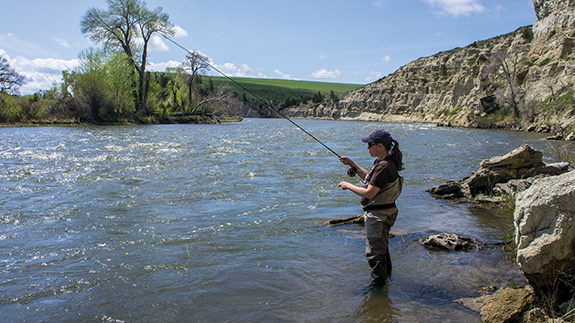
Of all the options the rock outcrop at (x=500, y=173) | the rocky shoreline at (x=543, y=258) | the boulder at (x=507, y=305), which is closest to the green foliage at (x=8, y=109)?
the rock outcrop at (x=500, y=173)

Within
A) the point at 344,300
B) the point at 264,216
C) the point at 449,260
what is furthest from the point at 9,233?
the point at 449,260

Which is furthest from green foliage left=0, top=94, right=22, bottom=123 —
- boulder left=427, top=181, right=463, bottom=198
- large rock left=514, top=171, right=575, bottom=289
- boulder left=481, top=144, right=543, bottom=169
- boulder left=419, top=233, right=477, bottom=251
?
large rock left=514, top=171, right=575, bottom=289

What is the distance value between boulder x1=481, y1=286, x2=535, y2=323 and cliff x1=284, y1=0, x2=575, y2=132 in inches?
1117

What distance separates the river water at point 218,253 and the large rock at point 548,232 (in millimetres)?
845

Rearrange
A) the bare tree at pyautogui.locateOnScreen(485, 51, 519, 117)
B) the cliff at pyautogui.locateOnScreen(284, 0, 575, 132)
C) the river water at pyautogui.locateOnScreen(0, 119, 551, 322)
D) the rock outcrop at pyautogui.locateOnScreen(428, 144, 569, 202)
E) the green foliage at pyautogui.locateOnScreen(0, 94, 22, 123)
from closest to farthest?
1. the river water at pyautogui.locateOnScreen(0, 119, 551, 322)
2. the rock outcrop at pyautogui.locateOnScreen(428, 144, 569, 202)
3. the cliff at pyautogui.locateOnScreen(284, 0, 575, 132)
4. the green foliage at pyautogui.locateOnScreen(0, 94, 22, 123)
5. the bare tree at pyautogui.locateOnScreen(485, 51, 519, 117)

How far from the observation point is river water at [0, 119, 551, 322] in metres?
4.40

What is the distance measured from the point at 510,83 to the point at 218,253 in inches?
1672

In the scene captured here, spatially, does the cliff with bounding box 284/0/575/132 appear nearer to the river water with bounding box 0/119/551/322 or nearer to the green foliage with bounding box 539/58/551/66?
the green foliage with bounding box 539/58/551/66

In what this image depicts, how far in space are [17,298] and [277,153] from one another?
15473mm

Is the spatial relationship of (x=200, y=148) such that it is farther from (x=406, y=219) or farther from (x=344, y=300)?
(x=344, y=300)

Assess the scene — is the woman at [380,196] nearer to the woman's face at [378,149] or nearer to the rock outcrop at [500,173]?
the woman's face at [378,149]

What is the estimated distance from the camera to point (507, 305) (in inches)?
155

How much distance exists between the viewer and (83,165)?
14.4 metres

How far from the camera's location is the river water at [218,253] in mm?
4402
